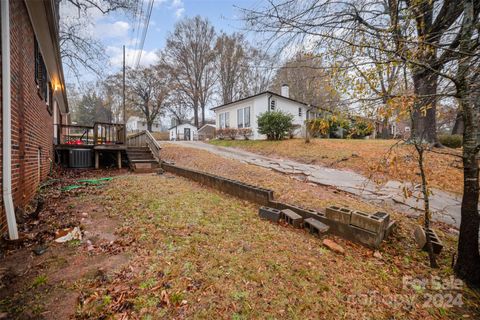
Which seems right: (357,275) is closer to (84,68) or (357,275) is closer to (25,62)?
(25,62)

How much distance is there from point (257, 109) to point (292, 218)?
14723 millimetres

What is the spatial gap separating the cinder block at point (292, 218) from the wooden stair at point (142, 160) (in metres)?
7.43

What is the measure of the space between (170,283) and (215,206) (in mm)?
2544

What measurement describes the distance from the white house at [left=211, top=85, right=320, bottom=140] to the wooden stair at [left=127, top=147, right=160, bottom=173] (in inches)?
364

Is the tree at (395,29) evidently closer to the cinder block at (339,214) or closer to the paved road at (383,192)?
the cinder block at (339,214)

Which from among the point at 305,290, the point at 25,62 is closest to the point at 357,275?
the point at 305,290

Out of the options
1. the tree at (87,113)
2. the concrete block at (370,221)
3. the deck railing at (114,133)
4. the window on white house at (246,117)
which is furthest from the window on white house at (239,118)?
the tree at (87,113)

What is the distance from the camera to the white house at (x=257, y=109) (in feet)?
56.3

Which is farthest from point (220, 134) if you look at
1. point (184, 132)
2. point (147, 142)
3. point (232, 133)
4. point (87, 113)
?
point (87, 113)

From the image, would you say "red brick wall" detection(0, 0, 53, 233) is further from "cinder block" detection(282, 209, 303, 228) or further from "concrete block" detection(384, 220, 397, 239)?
"concrete block" detection(384, 220, 397, 239)

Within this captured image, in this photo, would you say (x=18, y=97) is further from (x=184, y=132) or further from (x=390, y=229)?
(x=184, y=132)

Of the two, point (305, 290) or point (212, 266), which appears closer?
point (305, 290)

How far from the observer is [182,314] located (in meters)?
1.80

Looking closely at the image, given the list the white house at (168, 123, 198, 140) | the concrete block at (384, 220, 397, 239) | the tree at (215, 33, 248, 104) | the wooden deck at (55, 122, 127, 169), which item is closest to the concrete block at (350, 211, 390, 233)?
the concrete block at (384, 220, 397, 239)
